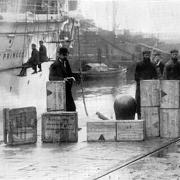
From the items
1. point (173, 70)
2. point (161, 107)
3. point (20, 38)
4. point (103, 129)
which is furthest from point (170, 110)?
point (20, 38)

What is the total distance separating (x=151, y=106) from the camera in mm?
11375

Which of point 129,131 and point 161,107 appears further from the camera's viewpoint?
point 161,107

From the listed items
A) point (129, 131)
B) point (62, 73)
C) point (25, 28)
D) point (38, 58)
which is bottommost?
point (129, 131)

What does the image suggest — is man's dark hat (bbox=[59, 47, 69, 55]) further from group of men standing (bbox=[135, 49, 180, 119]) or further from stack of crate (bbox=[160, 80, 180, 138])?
stack of crate (bbox=[160, 80, 180, 138])

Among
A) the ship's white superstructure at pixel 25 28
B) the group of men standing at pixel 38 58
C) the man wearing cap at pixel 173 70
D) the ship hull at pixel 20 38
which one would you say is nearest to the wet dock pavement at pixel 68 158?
the man wearing cap at pixel 173 70

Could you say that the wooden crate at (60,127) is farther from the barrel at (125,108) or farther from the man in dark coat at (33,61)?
the man in dark coat at (33,61)

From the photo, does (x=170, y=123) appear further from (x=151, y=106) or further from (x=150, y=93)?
(x=150, y=93)

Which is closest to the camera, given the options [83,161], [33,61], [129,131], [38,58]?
[83,161]

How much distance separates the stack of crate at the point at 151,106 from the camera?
11.3 metres

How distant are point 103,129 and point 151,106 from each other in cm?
119

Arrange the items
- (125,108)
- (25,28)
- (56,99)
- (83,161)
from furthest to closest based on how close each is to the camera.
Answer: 1. (25,28)
2. (125,108)
3. (56,99)
4. (83,161)

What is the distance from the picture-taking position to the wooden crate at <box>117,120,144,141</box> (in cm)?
1081

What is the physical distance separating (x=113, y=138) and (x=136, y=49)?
176ft

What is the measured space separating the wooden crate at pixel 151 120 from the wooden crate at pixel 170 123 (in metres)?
0.13
